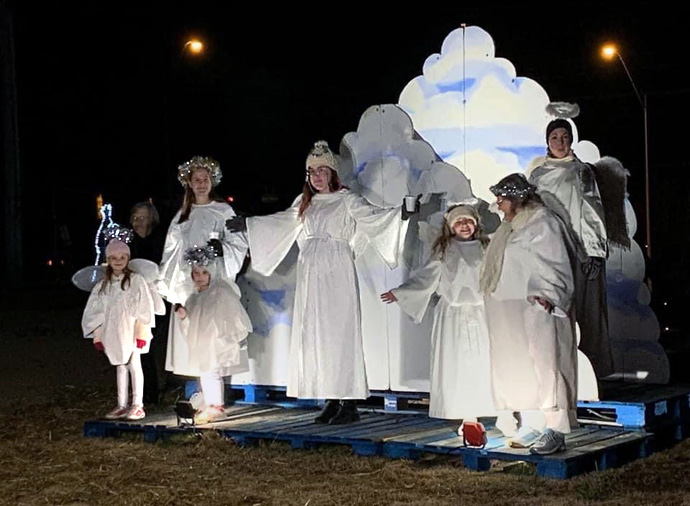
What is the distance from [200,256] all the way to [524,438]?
282cm

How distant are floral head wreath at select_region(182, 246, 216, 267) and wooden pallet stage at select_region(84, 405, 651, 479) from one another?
115cm

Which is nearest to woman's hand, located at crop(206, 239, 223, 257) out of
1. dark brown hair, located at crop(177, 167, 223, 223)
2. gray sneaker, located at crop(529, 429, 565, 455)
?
dark brown hair, located at crop(177, 167, 223, 223)

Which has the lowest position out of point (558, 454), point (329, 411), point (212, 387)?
point (558, 454)

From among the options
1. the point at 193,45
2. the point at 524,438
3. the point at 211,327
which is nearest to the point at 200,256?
the point at 211,327

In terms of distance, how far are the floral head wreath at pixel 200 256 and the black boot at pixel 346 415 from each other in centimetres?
143

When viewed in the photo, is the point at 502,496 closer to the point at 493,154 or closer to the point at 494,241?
the point at 494,241

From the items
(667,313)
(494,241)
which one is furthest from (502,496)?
(667,313)

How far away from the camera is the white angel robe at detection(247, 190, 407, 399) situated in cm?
810

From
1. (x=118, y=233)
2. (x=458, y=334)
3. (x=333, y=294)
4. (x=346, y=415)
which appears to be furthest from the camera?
(x=118, y=233)

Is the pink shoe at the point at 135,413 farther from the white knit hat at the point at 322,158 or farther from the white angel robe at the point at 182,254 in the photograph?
the white knit hat at the point at 322,158

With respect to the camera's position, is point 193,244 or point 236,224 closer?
point 236,224

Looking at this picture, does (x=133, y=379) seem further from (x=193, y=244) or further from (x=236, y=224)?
(x=236, y=224)

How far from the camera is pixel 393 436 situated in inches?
301

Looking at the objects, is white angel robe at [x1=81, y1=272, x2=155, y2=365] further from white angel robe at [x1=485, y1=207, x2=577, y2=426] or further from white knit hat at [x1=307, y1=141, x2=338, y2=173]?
white angel robe at [x1=485, y1=207, x2=577, y2=426]
